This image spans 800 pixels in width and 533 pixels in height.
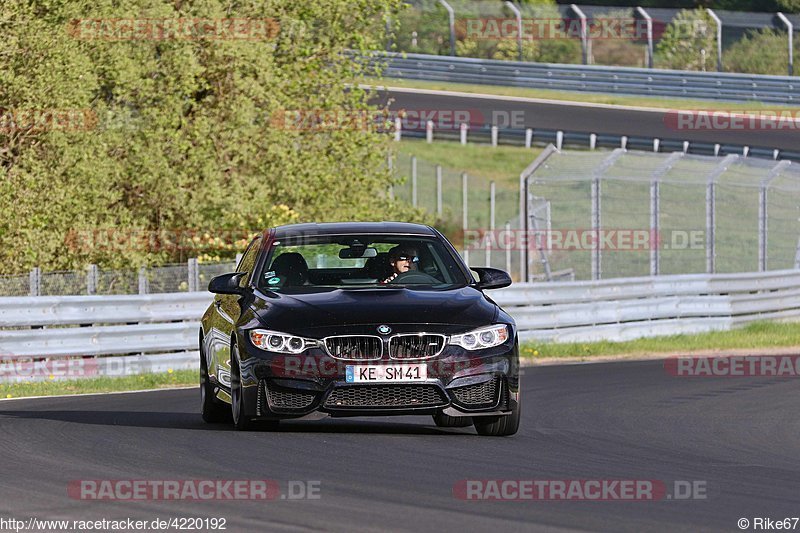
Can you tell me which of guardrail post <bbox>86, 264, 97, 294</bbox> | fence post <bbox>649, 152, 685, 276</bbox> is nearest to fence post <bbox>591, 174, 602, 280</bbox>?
fence post <bbox>649, 152, 685, 276</bbox>

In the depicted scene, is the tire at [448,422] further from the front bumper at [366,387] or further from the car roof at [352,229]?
the car roof at [352,229]

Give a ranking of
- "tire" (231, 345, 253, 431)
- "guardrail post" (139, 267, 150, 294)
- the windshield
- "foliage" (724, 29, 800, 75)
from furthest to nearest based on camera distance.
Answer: "foliage" (724, 29, 800, 75) < "guardrail post" (139, 267, 150, 294) < the windshield < "tire" (231, 345, 253, 431)

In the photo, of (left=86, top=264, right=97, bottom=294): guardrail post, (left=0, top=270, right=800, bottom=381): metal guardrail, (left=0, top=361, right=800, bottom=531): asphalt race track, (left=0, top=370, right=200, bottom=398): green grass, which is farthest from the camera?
(left=86, top=264, right=97, bottom=294): guardrail post

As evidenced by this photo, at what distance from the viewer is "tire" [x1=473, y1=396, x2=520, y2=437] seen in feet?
37.5

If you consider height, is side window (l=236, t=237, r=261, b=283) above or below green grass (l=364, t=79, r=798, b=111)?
above

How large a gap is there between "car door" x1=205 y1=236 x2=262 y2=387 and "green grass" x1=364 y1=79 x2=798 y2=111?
37182mm

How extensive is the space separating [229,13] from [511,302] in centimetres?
823

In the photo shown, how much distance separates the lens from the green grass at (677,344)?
23609 mm

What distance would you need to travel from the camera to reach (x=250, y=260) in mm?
13180

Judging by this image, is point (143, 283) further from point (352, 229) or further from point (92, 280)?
point (352, 229)

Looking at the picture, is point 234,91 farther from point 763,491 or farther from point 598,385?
point 763,491

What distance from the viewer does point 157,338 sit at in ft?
64.6

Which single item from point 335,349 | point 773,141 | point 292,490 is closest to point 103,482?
point 292,490

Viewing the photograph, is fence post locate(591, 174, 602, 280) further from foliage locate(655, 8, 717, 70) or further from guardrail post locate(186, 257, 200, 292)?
foliage locate(655, 8, 717, 70)
